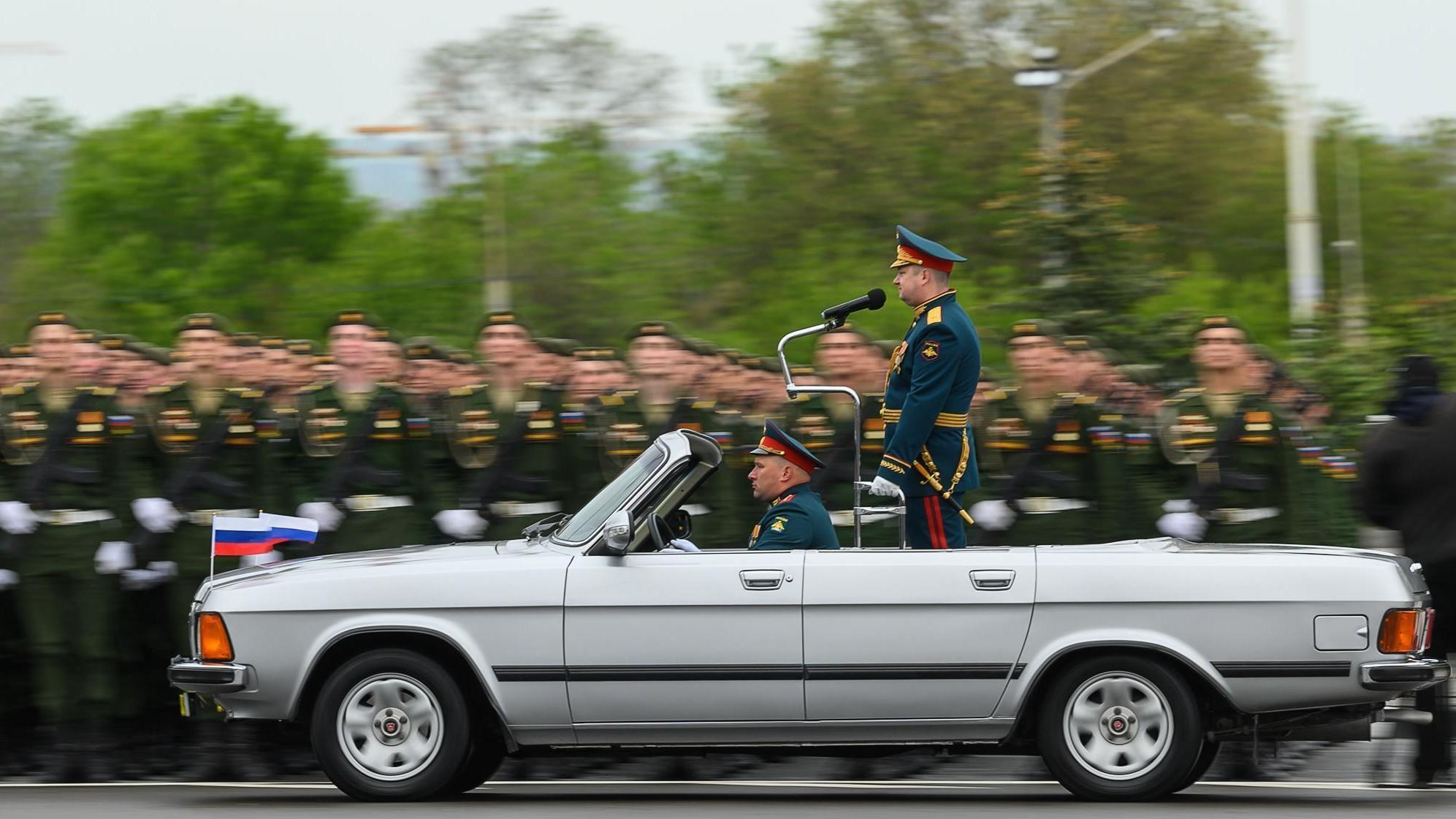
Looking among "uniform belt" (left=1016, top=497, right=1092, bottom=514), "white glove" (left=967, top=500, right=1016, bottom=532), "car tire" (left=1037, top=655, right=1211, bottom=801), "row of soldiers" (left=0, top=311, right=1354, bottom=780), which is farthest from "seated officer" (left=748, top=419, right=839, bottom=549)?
"uniform belt" (left=1016, top=497, right=1092, bottom=514)

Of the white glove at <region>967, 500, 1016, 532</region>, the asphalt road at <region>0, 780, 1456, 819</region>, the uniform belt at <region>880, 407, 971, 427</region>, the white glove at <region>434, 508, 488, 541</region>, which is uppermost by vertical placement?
the uniform belt at <region>880, 407, 971, 427</region>

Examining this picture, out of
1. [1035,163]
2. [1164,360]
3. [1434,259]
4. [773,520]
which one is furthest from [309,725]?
[1434,259]

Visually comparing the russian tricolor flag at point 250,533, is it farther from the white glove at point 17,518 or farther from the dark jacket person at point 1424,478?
the dark jacket person at point 1424,478

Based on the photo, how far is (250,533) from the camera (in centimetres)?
811

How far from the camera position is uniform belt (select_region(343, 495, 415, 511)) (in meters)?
9.30

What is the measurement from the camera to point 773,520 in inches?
295

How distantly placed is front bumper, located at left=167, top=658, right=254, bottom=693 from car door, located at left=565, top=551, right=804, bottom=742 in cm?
124

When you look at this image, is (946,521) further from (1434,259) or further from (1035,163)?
(1434,259)

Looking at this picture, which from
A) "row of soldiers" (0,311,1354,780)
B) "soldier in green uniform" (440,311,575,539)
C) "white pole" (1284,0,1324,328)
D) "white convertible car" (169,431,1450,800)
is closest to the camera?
"white convertible car" (169,431,1450,800)

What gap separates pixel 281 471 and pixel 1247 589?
473 centimetres

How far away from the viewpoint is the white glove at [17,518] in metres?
9.00

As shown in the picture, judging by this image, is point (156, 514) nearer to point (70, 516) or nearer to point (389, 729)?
point (70, 516)

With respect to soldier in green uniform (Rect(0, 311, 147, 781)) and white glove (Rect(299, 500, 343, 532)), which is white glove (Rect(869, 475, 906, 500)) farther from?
soldier in green uniform (Rect(0, 311, 147, 781))

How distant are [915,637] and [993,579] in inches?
13.9
